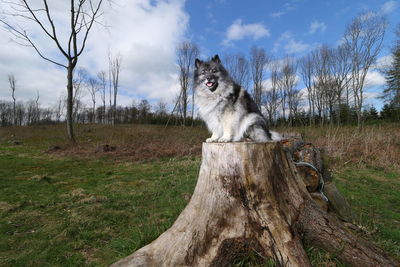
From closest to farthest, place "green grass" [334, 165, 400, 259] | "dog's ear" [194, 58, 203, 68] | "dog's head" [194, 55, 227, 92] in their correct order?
"green grass" [334, 165, 400, 259]
"dog's head" [194, 55, 227, 92]
"dog's ear" [194, 58, 203, 68]

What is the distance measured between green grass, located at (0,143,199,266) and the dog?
1932 mm

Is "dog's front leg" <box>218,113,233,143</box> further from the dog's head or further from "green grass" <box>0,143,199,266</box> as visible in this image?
"green grass" <box>0,143,199,266</box>

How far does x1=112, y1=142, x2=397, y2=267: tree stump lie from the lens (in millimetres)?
2141

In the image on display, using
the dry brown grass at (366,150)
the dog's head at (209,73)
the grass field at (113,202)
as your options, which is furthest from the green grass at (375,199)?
the dog's head at (209,73)

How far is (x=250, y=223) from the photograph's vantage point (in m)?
2.20

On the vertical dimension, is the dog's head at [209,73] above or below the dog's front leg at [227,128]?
above

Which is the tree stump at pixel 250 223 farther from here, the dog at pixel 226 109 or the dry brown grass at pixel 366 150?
the dry brown grass at pixel 366 150

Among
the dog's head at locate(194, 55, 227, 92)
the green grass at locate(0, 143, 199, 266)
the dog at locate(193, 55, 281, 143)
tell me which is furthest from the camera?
the dog's head at locate(194, 55, 227, 92)

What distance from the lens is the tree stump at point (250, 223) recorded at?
2.14 meters

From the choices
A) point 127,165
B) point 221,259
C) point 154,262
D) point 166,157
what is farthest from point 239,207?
point 166,157

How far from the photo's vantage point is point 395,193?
19.1ft

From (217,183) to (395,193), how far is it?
21.7 feet

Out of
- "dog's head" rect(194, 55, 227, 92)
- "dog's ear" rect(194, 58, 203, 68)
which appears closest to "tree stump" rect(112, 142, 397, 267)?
"dog's head" rect(194, 55, 227, 92)

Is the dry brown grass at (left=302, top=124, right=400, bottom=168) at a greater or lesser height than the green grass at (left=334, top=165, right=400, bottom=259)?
greater
